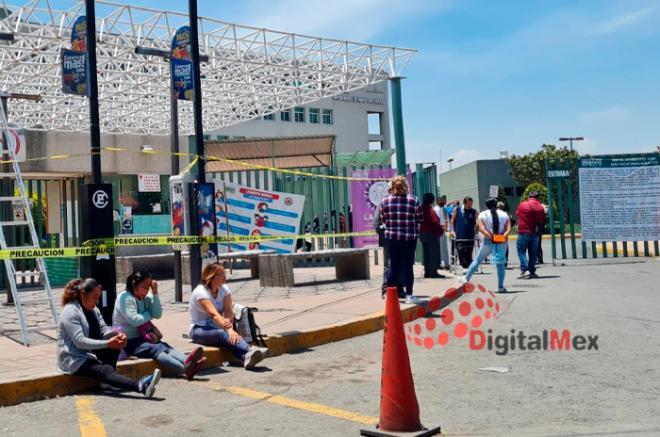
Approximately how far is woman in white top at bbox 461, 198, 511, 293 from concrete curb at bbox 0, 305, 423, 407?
8.46ft

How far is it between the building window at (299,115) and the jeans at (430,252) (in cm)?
5943

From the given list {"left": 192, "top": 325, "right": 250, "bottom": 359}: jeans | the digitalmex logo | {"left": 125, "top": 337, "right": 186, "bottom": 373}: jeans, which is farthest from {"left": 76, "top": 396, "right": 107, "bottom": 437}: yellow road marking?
the digitalmex logo

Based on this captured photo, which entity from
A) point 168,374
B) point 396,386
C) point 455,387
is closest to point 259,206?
point 168,374

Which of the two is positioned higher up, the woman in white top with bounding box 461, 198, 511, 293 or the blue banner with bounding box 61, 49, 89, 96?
the blue banner with bounding box 61, 49, 89, 96

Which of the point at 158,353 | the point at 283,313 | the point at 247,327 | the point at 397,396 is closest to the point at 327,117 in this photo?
the point at 283,313

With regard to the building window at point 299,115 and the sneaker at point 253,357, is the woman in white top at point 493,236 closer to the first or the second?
the sneaker at point 253,357

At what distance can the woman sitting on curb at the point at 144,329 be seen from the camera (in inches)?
271

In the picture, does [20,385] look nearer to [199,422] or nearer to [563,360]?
[199,422]

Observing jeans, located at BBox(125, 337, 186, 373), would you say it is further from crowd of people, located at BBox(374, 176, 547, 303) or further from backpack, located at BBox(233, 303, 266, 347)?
crowd of people, located at BBox(374, 176, 547, 303)

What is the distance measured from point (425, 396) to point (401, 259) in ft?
14.9

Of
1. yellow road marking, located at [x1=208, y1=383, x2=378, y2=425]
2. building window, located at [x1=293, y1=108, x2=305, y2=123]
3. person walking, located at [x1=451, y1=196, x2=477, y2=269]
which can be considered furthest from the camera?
building window, located at [x1=293, y1=108, x2=305, y2=123]

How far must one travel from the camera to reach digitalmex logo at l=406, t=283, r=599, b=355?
766 cm

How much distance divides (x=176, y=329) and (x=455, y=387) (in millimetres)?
4089

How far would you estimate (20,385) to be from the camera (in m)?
6.17
